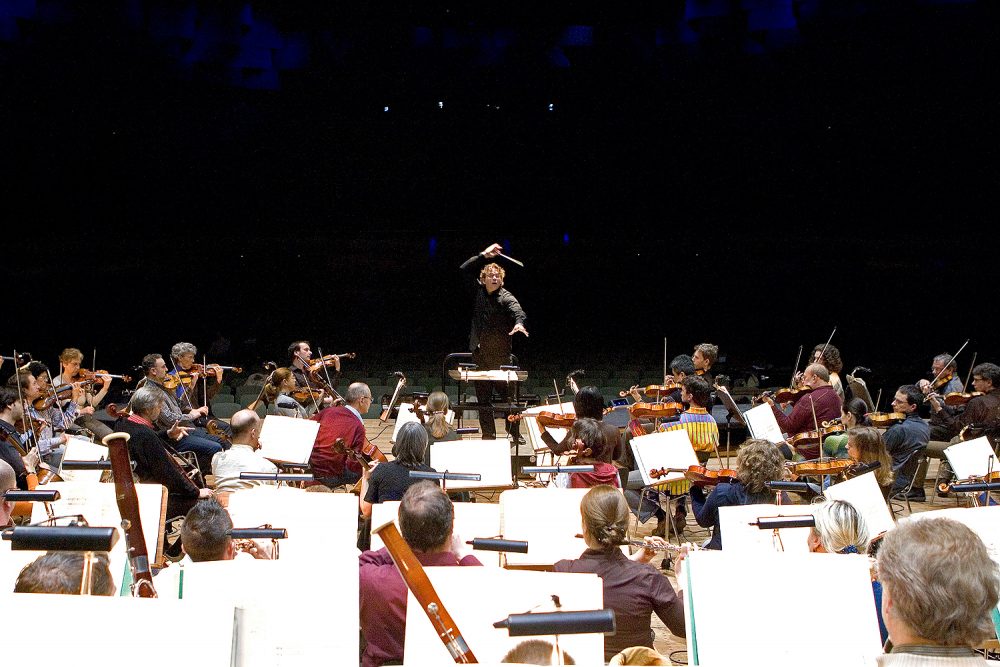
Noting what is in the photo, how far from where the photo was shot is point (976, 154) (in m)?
12.6

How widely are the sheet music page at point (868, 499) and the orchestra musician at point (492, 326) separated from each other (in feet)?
13.4

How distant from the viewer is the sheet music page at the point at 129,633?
5.25ft

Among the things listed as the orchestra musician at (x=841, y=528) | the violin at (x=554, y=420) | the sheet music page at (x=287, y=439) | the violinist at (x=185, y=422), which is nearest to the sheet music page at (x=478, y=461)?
the sheet music page at (x=287, y=439)

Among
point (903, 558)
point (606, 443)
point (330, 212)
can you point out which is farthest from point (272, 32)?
point (903, 558)

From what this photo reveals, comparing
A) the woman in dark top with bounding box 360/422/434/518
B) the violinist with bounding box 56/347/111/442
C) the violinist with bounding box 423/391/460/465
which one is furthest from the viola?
the violinist with bounding box 56/347/111/442

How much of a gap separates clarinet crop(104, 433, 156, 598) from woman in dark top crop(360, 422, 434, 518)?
2054 mm

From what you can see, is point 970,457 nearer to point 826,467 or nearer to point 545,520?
point 826,467

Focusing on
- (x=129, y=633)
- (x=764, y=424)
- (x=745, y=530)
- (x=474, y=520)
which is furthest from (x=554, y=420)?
(x=129, y=633)

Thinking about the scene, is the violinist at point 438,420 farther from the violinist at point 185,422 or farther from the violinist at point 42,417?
the violinist at point 42,417

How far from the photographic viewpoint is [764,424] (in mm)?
5055

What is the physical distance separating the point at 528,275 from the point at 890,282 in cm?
669

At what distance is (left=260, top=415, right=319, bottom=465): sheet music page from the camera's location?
4914 mm

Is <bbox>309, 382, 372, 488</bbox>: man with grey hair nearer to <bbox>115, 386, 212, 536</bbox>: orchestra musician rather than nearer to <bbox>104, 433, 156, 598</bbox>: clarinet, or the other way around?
<bbox>115, 386, 212, 536</bbox>: orchestra musician

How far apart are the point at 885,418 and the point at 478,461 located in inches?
138
